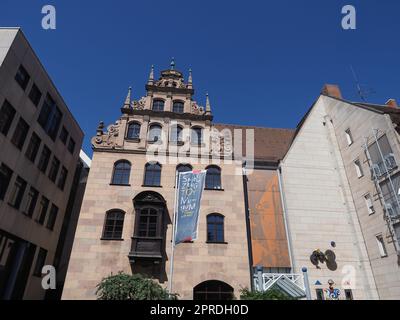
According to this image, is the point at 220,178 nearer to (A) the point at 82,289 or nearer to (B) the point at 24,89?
(A) the point at 82,289

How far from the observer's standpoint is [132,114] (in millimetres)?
24000

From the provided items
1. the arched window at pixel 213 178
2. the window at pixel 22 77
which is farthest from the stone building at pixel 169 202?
the window at pixel 22 77

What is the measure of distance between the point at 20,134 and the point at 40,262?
429 inches

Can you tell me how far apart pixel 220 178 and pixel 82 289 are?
11935 millimetres

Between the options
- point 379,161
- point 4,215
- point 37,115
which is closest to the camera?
point 4,215

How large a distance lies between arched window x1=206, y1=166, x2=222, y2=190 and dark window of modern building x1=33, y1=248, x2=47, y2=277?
50.1 feet

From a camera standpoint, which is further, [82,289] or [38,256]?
[38,256]

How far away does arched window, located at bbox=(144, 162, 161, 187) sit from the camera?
21344 mm

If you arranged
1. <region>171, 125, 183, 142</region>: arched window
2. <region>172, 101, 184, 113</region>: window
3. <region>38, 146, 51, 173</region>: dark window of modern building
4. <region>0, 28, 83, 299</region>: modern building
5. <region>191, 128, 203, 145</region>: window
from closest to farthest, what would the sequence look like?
<region>0, 28, 83, 299</region>: modern building, <region>171, 125, 183, 142</region>: arched window, <region>191, 128, 203, 145</region>: window, <region>38, 146, 51, 173</region>: dark window of modern building, <region>172, 101, 184, 113</region>: window

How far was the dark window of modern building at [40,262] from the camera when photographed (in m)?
23.1

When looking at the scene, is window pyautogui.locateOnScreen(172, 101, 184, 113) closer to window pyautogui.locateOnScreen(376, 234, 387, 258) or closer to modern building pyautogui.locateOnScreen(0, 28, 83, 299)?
modern building pyautogui.locateOnScreen(0, 28, 83, 299)

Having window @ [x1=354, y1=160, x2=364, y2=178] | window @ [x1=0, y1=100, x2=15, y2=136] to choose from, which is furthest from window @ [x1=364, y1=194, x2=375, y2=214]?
window @ [x1=0, y1=100, x2=15, y2=136]
